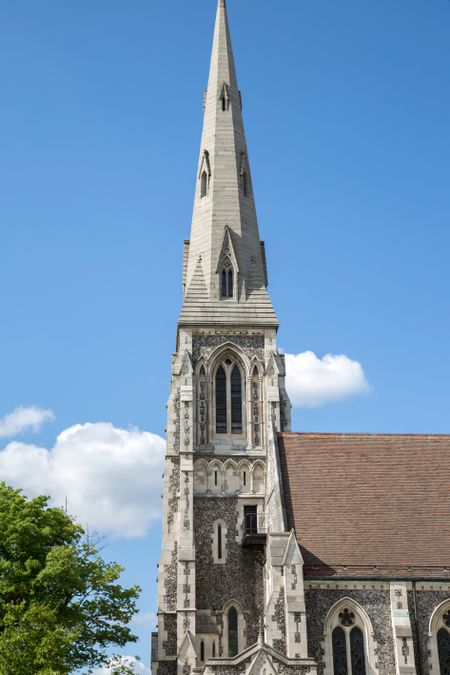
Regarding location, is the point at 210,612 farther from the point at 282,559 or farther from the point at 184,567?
the point at 282,559

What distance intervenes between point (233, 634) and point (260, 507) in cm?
480

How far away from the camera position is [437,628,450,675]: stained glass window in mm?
29578

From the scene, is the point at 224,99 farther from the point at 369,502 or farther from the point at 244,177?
Result: the point at 369,502

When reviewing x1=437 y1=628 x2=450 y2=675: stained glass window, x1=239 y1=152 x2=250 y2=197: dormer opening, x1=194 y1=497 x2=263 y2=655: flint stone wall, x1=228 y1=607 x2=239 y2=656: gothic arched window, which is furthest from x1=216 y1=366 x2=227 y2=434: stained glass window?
x1=437 y1=628 x2=450 y2=675: stained glass window

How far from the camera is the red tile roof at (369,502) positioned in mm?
30781

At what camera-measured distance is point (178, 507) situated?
37.9 metres

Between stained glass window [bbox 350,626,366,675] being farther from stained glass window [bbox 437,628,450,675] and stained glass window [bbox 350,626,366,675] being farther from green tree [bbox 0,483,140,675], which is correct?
green tree [bbox 0,483,140,675]

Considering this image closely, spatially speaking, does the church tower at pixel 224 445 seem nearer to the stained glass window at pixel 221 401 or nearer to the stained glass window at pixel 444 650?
the stained glass window at pixel 221 401

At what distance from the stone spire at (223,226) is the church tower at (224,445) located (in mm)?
56

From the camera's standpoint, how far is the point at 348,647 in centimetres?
2958

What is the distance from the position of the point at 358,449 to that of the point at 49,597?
463 inches

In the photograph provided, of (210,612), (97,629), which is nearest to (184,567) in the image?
(210,612)

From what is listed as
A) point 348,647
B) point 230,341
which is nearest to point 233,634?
point 348,647

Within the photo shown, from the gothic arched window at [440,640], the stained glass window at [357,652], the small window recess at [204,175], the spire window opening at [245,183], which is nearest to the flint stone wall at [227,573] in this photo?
the stained glass window at [357,652]
